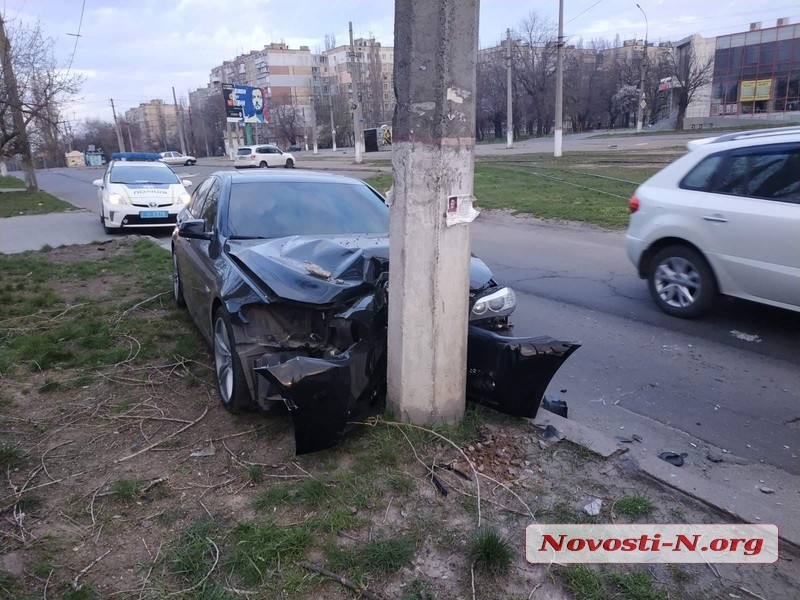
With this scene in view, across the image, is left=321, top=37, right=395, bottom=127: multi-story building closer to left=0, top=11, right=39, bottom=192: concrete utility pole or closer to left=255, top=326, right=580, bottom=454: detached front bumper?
left=0, top=11, right=39, bottom=192: concrete utility pole

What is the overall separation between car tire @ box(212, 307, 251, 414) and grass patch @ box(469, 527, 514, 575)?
181 centimetres

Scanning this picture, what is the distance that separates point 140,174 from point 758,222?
12.9 metres

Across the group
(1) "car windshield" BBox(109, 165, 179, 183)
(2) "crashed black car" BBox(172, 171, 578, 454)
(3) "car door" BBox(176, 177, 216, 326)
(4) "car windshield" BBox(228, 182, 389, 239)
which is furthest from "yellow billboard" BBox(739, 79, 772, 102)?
(2) "crashed black car" BBox(172, 171, 578, 454)

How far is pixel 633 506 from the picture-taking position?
291cm

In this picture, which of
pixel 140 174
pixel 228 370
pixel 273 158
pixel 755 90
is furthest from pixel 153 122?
pixel 228 370

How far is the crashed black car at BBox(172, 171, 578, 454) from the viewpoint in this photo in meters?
3.19

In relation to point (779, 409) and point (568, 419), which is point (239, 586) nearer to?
point (568, 419)

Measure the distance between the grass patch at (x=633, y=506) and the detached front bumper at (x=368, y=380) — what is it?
82 centimetres

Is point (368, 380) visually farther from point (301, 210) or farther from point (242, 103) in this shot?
point (242, 103)

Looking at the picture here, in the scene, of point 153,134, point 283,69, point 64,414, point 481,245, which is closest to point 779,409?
point 64,414

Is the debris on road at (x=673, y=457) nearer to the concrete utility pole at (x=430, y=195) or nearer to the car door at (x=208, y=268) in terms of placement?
the concrete utility pole at (x=430, y=195)

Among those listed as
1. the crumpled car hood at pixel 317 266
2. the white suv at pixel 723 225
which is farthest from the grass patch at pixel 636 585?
the white suv at pixel 723 225

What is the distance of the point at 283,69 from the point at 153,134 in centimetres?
3485

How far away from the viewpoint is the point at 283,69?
4582 inches
